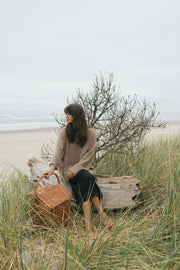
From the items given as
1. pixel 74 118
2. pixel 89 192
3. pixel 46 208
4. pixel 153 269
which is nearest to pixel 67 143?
pixel 74 118

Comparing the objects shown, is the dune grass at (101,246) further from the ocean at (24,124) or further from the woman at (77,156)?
the ocean at (24,124)

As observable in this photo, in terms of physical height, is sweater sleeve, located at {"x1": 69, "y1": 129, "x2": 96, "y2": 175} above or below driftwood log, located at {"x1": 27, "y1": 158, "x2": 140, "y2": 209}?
above

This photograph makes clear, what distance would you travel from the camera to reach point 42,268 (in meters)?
2.23

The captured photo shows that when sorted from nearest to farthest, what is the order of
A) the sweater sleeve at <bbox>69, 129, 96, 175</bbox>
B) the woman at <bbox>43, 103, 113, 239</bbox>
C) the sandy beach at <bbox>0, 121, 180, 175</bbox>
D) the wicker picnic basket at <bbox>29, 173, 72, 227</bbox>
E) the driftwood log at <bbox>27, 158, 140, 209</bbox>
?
the wicker picnic basket at <bbox>29, 173, 72, 227</bbox> → the woman at <bbox>43, 103, 113, 239</bbox> → the sweater sleeve at <bbox>69, 129, 96, 175</bbox> → the driftwood log at <bbox>27, 158, 140, 209</bbox> → the sandy beach at <bbox>0, 121, 180, 175</bbox>

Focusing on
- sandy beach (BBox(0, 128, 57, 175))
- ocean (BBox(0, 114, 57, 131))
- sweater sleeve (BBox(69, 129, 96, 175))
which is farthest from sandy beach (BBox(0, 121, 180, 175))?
ocean (BBox(0, 114, 57, 131))

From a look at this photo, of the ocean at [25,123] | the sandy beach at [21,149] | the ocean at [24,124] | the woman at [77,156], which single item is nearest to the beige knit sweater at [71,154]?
the woman at [77,156]

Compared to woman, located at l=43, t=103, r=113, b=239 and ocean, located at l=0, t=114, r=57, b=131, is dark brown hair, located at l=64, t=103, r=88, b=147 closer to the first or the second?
woman, located at l=43, t=103, r=113, b=239

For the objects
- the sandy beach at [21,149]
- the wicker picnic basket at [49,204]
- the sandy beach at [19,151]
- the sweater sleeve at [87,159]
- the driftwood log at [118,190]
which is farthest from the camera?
the sandy beach at [19,151]

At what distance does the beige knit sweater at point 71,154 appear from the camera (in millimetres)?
3926

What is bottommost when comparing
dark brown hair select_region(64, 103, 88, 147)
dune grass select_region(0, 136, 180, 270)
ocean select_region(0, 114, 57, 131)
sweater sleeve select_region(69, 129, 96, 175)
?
dune grass select_region(0, 136, 180, 270)

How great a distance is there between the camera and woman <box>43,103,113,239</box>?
12.1ft

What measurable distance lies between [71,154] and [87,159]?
29 centimetres

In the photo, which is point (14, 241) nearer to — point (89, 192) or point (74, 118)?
point (89, 192)

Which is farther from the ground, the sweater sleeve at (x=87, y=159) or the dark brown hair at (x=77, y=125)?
the dark brown hair at (x=77, y=125)
